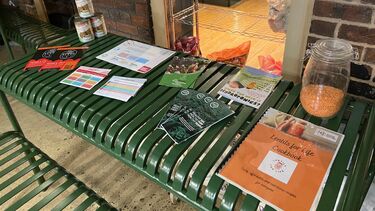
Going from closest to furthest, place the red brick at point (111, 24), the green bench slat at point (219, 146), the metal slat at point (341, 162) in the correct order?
the metal slat at point (341, 162), the green bench slat at point (219, 146), the red brick at point (111, 24)

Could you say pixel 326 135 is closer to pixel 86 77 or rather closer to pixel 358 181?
pixel 358 181

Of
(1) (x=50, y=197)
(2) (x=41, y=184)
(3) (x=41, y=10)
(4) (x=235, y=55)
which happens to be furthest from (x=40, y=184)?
(3) (x=41, y=10)

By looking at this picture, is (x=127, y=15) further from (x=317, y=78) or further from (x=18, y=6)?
(x=18, y=6)

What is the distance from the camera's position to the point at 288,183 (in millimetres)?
807

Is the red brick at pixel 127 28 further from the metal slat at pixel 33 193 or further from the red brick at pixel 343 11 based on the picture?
the red brick at pixel 343 11

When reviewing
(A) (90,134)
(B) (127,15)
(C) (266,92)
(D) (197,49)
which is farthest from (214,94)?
(B) (127,15)

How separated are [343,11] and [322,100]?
423 mm

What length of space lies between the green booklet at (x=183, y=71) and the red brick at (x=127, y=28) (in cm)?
74

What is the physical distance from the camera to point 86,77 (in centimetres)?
135

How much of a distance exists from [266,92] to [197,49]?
0.98 metres

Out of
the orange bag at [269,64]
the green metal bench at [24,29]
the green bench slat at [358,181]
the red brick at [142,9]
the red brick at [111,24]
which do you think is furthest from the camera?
the green metal bench at [24,29]

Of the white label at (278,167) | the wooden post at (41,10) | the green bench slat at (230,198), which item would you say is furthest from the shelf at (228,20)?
the wooden post at (41,10)

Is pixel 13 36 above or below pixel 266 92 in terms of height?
below

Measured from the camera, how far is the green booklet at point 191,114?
1.01 m
